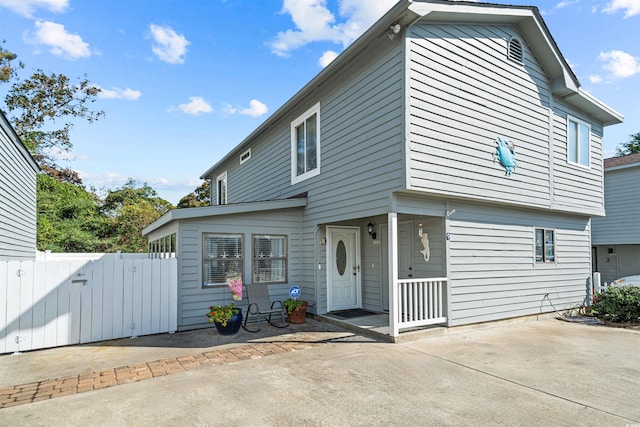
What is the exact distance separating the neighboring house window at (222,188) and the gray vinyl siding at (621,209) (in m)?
15.2

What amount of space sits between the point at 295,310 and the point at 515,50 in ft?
24.4

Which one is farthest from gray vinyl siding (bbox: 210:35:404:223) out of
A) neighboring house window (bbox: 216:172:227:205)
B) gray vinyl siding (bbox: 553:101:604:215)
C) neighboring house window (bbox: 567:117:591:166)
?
neighboring house window (bbox: 216:172:227:205)

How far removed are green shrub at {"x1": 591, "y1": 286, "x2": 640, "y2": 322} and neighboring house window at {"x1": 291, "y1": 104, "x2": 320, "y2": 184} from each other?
7.27 m

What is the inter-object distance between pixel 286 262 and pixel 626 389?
6.22 meters

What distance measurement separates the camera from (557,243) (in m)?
9.19

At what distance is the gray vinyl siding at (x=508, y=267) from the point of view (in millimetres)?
7172

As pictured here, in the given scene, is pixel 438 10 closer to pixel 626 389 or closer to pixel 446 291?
pixel 446 291

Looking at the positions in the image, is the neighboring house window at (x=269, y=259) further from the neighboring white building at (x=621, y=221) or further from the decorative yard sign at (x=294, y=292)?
the neighboring white building at (x=621, y=221)

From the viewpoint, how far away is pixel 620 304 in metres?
8.16

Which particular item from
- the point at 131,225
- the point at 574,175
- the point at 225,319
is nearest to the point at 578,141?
the point at 574,175

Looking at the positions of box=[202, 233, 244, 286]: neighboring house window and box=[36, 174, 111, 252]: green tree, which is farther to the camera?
box=[36, 174, 111, 252]: green tree

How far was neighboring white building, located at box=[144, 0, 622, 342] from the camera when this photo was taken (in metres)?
6.36

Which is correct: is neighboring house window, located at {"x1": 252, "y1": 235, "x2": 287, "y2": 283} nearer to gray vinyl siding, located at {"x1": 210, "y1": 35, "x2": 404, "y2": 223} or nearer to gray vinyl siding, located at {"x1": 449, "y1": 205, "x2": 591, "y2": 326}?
gray vinyl siding, located at {"x1": 210, "y1": 35, "x2": 404, "y2": 223}

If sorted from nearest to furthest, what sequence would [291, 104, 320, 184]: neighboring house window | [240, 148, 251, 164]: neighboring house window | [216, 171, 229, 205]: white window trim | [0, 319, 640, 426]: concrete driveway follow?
[0, 319, 640, 426]: concrete driveway < [291, 104, 320, 184]: neighboring house window < [240, 148, 251, 164]: neighboring house window < [216, 171, 229, 205]: white window trim
